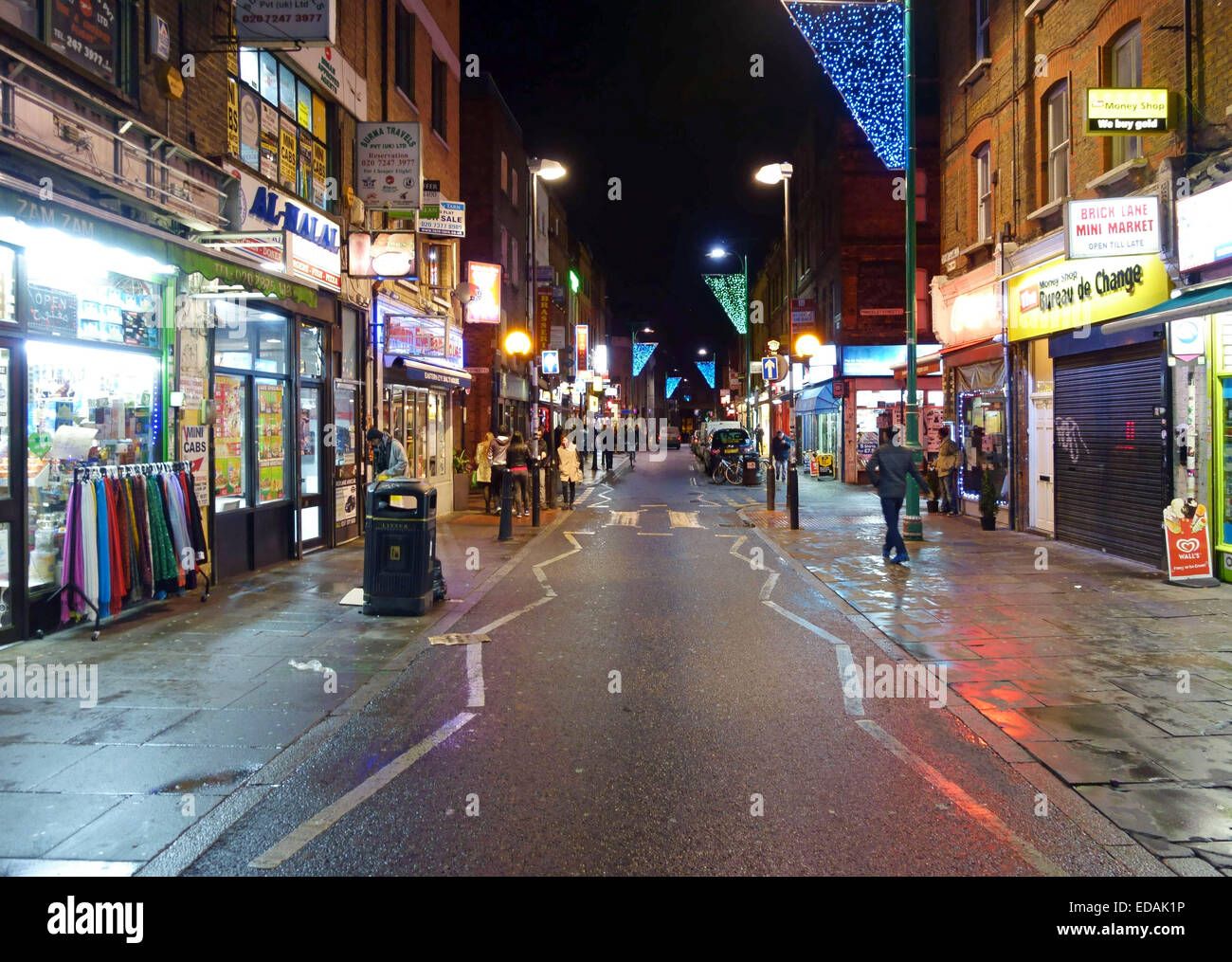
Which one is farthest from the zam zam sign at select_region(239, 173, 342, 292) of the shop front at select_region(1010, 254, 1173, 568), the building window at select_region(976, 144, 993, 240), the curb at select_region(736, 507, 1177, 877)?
the building window at select_region(976, 144, 993, 240)

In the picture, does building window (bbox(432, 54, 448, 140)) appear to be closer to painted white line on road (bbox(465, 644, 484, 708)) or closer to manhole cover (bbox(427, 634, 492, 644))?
manhole cover (bbox(427, 634, 492, 644))

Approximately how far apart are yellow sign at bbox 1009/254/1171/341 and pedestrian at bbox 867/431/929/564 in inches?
136

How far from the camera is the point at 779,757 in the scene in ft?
17.4

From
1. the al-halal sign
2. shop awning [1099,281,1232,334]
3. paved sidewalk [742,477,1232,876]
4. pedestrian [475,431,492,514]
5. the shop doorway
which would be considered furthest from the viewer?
pedestrian [475,431,492,514]

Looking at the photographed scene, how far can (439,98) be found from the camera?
70.2 feet

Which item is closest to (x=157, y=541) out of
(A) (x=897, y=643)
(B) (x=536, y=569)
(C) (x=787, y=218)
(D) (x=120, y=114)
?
(D) (x=120, y=114)

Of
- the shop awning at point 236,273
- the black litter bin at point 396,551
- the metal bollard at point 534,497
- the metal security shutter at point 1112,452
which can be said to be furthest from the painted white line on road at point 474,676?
the metal bollard at point 534,497

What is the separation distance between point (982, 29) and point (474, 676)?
17791 mm

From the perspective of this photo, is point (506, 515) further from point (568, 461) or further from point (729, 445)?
point (729, 445)

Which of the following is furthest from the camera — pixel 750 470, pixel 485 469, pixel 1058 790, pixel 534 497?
pixel 750 470

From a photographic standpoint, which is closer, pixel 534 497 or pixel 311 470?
pixel 311 470

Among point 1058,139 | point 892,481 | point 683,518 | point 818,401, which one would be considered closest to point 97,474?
point 892,481

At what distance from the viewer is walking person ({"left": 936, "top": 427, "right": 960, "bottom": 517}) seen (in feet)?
65.1
